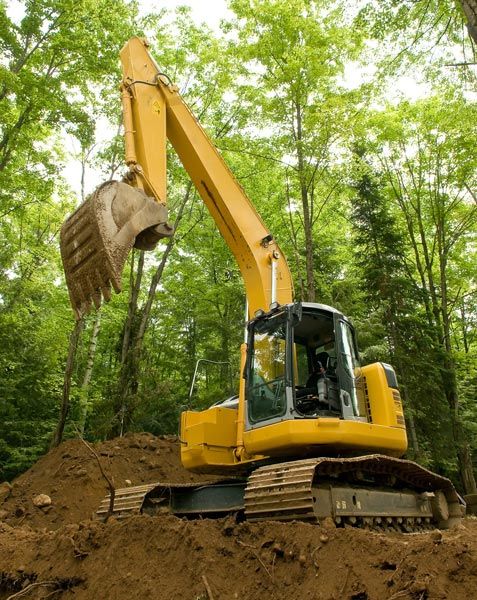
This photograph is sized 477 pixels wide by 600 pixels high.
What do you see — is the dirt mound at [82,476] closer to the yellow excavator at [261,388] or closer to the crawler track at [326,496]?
the crawler track at [326,496]

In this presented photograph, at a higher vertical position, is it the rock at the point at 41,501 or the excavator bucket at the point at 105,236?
the excavator bucket at the point at 105,236

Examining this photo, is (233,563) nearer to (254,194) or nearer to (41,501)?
(41,501)

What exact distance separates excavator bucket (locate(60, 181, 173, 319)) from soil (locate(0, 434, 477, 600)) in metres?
2.15

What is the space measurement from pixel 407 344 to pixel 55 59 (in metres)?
12.4

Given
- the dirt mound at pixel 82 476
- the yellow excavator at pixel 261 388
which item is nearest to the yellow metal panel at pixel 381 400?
the yellow excavator at pixel 261 388

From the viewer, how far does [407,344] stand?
1439 centimetres

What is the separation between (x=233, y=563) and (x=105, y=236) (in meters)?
3.14

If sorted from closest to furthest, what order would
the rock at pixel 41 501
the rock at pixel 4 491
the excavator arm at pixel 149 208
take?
the excavator arm at pixel 149 208, the rock at pixel 41 501, the rock at pixel 4 491

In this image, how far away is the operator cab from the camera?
223 inches

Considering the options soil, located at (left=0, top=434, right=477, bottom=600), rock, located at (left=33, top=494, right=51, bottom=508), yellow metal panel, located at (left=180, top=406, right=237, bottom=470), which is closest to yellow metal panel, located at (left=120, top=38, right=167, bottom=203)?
yellow metal panel, located at (left=180, top=406, right=237, bottom=470)

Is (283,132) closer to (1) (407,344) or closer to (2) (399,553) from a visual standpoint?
(1) (407,344)

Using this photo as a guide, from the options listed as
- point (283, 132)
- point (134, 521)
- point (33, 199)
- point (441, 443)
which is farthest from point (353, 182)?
point (134, 521)

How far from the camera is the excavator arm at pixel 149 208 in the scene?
5.05 metres

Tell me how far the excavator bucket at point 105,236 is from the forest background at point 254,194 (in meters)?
5.26
